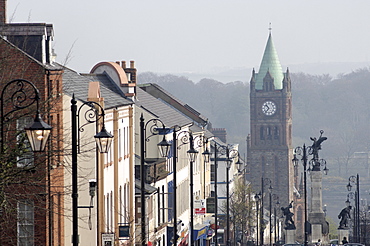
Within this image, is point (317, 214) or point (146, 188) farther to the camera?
point (317, 214)

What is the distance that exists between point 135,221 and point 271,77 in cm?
12725

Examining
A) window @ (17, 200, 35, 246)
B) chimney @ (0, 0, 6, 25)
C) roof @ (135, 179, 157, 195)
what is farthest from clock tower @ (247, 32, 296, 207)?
window @ (17, 200, 35, 246)

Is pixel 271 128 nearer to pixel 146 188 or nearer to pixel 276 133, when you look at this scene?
pixel 276 133

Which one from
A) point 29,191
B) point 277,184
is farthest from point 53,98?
point 277,184

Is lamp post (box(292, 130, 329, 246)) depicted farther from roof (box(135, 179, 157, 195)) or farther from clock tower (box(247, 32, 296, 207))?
clock tower (box(247, 32, 296, 207))

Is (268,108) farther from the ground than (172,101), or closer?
farther from the ground

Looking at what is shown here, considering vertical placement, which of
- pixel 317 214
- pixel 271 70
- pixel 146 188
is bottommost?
pixel 317 214

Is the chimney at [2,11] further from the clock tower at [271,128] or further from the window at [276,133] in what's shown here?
the window at [276,133]

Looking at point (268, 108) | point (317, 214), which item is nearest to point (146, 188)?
point (317, 214)

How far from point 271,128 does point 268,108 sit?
3.42m

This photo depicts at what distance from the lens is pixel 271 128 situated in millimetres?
168125

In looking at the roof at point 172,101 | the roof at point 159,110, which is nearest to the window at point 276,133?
the roof at point 172,101

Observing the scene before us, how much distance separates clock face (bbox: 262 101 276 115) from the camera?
169 metres

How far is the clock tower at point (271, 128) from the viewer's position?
528ft
